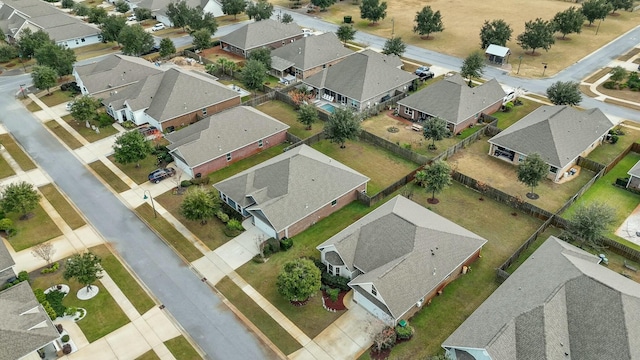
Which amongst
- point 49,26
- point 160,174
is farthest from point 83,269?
point 49,26

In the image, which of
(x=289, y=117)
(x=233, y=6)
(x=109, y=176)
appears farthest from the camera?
(x=233, y=6)

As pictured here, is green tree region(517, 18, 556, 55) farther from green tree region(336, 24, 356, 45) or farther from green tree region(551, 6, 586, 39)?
green tree region(336, 24, 356, 45)

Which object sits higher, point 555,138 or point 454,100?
point 454,100

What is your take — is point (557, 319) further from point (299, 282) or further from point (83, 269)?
point (83, 269)

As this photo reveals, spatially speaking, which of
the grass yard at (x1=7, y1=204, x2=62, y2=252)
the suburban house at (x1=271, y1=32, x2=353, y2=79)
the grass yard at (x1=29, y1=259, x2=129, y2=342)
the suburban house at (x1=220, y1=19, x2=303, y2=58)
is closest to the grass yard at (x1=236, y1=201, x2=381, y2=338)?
the grass yard at (x1=29, y1=259, x2=129, y2=342)

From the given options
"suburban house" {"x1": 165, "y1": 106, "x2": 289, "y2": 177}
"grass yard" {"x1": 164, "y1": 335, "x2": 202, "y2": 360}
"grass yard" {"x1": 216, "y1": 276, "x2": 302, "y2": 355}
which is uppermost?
"suburban house" {"x1": 165, "y1": 106, "x2": 289, "y2": 177}

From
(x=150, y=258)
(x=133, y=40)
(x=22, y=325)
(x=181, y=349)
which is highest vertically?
(x=133, y=40)
